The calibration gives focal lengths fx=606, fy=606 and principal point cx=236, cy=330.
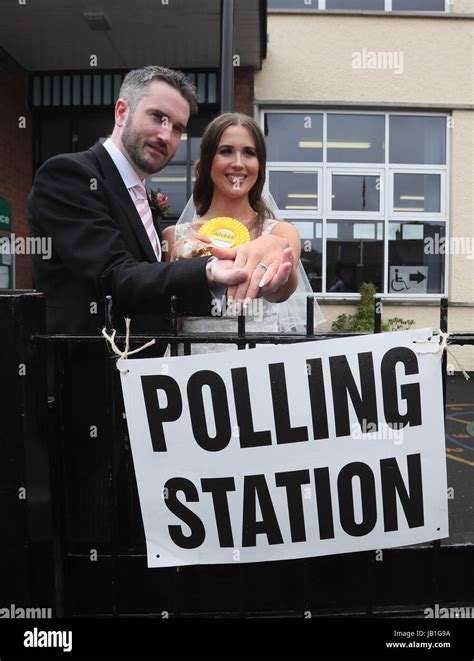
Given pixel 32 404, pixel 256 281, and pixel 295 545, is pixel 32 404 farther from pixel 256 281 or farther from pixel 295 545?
pixel 295 545

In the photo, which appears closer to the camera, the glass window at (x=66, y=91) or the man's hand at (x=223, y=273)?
the man's hand at (x=223, y=273)

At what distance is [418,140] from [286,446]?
30.2 ft

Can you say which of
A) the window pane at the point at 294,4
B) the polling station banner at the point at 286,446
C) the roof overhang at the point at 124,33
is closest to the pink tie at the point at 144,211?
the polling station banner at the point at 286,446

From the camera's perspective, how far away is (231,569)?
5.62 feet

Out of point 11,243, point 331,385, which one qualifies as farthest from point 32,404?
point 11,243

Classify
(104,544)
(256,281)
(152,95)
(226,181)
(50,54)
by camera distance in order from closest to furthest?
(256,281)
(104,544)
(152,95)
(226,181)
(50,54)

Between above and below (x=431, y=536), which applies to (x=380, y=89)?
above

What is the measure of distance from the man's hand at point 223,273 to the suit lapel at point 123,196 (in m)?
0.37

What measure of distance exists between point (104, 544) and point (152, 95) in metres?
1.37

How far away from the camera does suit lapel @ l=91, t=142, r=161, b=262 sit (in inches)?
72.9

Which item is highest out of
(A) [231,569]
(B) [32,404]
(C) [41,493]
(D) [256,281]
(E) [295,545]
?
(D) [256,281]

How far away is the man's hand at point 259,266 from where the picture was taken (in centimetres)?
154
